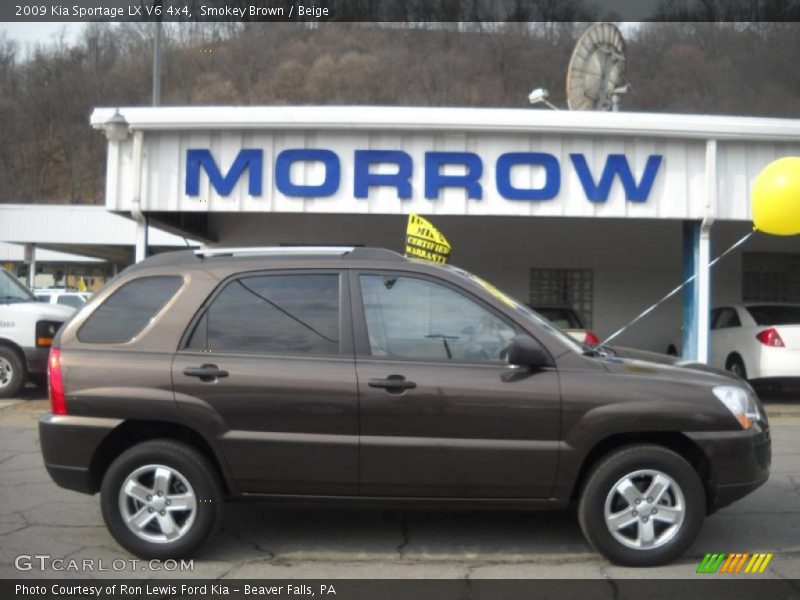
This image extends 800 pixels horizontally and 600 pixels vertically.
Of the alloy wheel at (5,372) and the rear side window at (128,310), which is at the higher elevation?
the rear side window at (128,310)

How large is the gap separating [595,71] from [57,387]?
11714mm

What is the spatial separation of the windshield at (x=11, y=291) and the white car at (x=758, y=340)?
34.8ft

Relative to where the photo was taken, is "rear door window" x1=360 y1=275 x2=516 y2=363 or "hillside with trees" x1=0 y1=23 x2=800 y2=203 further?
"hillside with trees" x1=0 y1=23 x2=800 y2=203

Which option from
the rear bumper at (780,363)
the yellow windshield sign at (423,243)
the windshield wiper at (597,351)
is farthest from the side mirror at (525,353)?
the rear bumper at (780,363)

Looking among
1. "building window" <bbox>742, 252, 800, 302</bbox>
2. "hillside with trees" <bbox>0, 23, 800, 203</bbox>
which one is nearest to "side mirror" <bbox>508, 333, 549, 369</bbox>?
"building window" <bbox>742, 252, 800, 302</bbox>

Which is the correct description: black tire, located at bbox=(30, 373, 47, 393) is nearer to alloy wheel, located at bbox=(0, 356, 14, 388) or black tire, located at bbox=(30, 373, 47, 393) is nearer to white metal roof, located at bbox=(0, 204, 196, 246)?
alloy wheel, located at bbox=(0, 356, 14, 388)

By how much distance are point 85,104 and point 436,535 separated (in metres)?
40.8

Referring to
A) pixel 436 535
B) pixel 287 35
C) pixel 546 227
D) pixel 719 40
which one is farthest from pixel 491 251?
pixel 287 35

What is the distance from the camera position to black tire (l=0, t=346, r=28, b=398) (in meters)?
11.1

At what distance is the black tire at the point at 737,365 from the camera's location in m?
11.7

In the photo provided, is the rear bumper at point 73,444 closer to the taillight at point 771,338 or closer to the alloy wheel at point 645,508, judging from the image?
the alloy wheel at point 645,508

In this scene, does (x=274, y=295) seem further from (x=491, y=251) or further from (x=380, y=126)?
(x=491, y=251)

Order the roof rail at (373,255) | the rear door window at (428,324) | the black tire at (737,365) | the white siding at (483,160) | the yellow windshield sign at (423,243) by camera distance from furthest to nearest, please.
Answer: the black tire at (737,365), the white siding at (483,160), the yellow windshield sign at (423,243), the roof rail at (373,255), the rear door window at (428,324)

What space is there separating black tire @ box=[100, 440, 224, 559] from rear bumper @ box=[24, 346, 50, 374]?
24.2 feet
